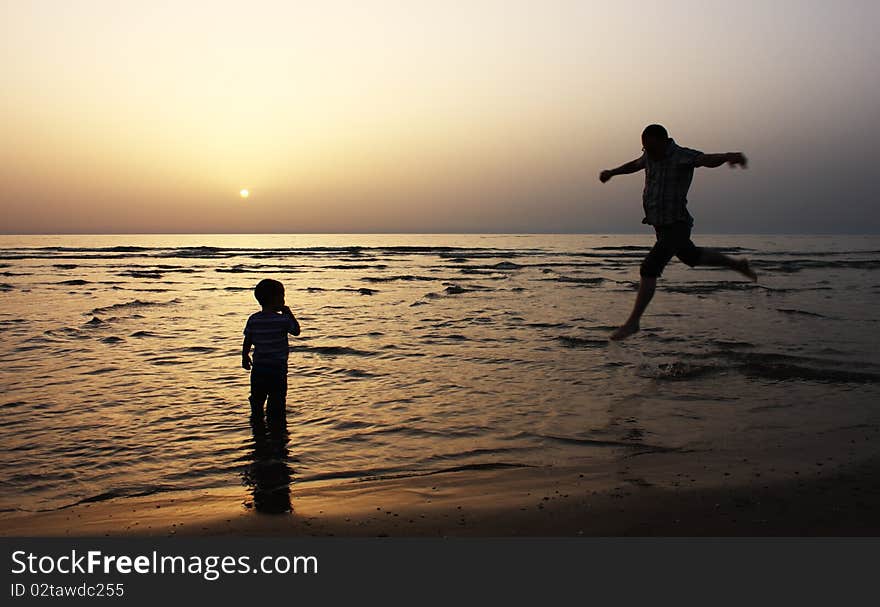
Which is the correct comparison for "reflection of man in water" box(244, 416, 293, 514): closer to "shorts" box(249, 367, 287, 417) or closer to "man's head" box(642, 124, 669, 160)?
"shorts" box(249, 367, 287, 417)

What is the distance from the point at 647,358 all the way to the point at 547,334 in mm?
3068

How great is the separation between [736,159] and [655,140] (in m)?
0.73

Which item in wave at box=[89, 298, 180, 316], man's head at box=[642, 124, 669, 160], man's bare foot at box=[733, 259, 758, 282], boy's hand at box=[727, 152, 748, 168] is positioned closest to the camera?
boy's hand at box=[727, 152, 748, 168]

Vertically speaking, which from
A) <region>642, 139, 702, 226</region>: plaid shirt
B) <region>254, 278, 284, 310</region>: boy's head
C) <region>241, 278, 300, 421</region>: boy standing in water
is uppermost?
<region>642, 139, 702, 226</region>: plaid shirt

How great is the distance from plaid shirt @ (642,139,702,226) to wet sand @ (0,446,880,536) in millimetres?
2425

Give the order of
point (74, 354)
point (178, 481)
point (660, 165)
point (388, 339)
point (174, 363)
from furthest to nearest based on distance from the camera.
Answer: point (388, 339), point (74, 354), point (174, 363), point (660, 165), point (178, 481)

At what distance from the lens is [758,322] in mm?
14797

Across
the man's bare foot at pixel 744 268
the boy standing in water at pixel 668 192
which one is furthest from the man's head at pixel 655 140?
the man's bare foot at pixel 744 268

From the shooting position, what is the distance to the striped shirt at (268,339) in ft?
22.5

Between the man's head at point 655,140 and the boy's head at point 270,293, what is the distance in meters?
3.92

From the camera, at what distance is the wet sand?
3.83 meters

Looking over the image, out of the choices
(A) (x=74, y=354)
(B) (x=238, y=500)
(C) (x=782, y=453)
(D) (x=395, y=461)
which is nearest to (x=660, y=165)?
(C) (x=782, y=453)

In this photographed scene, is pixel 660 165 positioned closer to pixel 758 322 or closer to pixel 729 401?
pixel 729 401

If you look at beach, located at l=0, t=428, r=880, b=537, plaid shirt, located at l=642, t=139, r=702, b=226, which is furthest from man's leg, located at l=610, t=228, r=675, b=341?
beach, located at l=0, t=428, r=880, b=537
